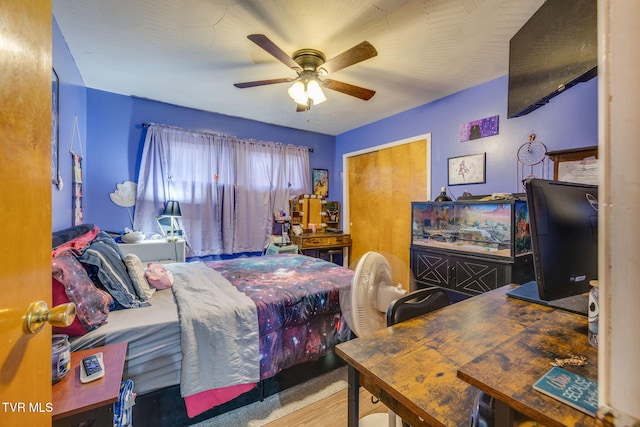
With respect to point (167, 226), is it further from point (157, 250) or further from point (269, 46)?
point (269, 46)

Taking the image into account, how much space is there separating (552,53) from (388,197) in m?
2.78

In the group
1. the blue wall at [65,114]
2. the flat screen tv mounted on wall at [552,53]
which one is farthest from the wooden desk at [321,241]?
the flat screen tv mounted on wall at [552,53]

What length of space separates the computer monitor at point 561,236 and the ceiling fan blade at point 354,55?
1.39 metres

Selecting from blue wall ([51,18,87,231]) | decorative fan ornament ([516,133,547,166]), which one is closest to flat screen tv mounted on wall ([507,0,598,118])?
decorative fan ornament ([516,133,547,166])

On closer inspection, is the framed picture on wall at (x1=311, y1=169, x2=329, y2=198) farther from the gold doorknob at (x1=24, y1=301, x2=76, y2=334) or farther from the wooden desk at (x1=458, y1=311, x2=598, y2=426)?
the gold doorknob at (x1=24, y1=301, x2=76, y2=334)

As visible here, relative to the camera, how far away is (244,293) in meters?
1.90

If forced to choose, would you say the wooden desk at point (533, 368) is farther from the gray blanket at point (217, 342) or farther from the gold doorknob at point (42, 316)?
the gray blanket at point (217, 342)

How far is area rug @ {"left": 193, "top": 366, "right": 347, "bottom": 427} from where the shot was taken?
156 cm

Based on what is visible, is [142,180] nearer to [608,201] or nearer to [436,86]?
[436,86]

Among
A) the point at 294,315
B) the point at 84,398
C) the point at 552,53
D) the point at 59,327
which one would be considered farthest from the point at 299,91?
the point at 84,398

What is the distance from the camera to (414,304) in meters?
1.11

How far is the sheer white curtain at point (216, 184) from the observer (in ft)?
11.2

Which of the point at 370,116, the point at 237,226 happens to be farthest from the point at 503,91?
the point at 237,226

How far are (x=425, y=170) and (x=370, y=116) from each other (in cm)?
117
